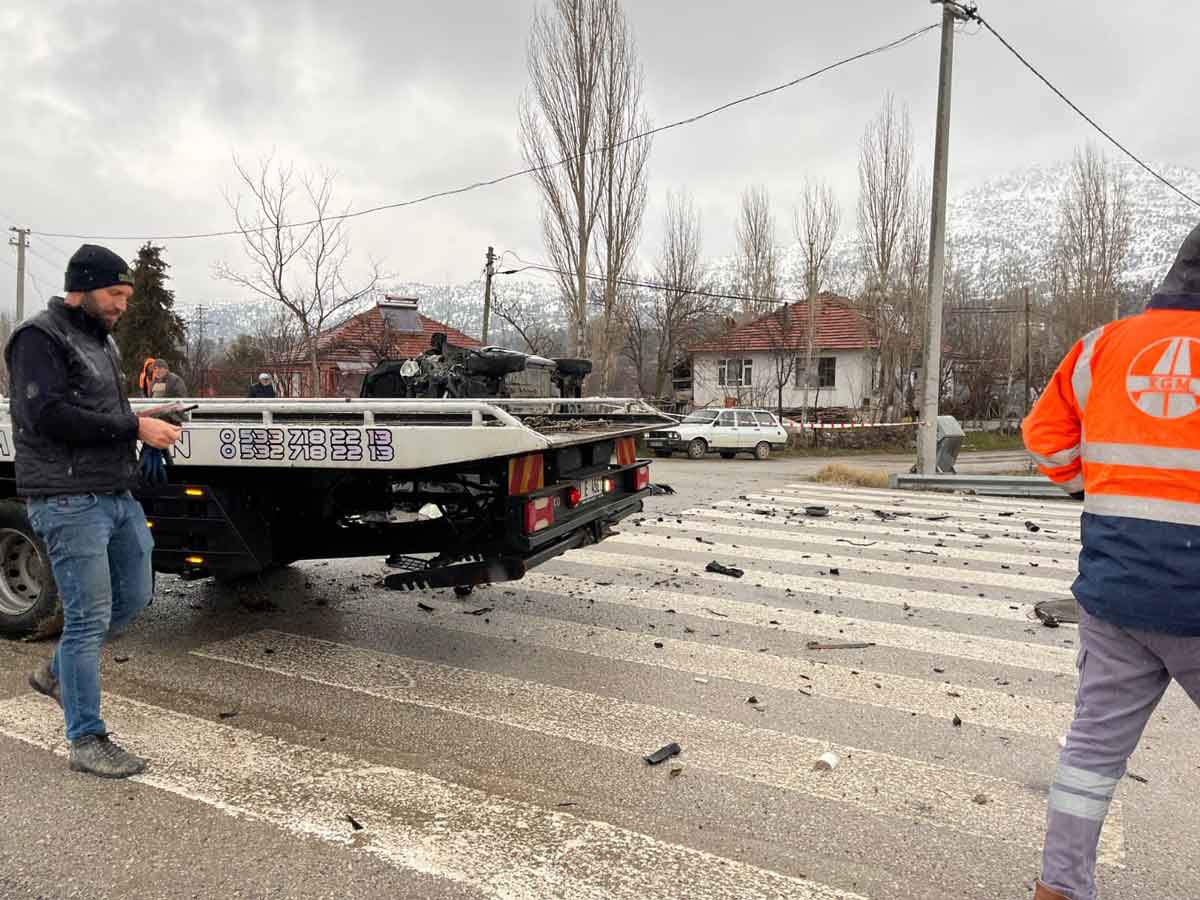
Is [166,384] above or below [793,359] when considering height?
below

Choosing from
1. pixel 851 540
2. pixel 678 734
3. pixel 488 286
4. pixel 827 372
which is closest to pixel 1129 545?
pixel 678 734

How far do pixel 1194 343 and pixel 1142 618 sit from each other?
2.28ft

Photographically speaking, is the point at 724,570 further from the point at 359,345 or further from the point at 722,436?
the point at 359,345

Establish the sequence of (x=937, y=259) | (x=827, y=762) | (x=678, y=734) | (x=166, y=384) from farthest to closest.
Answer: (x=937, y=259), (x=166, y=384), (x=678, y=734), (x=827, y=762)

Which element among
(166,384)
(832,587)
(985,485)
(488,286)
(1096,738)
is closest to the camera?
(1096,738)

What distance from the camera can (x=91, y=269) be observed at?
10.6 ft

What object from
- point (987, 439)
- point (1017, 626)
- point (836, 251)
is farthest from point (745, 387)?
point (1017, 626)

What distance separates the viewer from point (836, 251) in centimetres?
3678

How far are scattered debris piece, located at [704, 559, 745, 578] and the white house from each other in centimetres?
3146

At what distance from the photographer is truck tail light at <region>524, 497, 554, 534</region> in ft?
13.9

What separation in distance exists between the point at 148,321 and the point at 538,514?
35.2 m

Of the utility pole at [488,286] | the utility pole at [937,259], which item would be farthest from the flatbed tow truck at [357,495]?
the utility pole at [488,286]

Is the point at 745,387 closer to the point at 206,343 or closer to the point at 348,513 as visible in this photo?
the point at 206,343

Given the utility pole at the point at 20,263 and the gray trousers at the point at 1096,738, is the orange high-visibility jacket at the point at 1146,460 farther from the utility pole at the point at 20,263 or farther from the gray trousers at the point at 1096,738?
the utility pole at the point at 20,263
